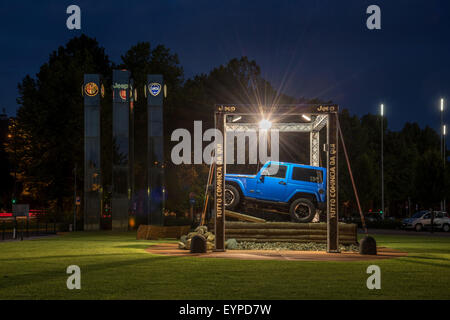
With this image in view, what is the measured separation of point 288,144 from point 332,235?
22.9 m

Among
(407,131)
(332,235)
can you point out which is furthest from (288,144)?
(407,131)

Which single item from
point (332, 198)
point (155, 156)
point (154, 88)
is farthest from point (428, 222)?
point (332, 198)

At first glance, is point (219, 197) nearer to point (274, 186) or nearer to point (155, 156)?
point (274, 186)

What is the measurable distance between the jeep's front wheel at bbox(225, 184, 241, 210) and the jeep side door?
2.80 feet

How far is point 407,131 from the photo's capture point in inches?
3733

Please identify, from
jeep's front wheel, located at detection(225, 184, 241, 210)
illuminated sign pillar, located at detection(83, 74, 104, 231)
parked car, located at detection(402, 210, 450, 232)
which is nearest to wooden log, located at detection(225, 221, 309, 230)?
jeep's front wheel, located at detection(225, 184, 241, 210)

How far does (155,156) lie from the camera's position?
43.8m

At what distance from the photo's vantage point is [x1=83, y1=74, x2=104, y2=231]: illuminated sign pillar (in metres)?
44.8

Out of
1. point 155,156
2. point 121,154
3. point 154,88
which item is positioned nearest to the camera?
point 121,154

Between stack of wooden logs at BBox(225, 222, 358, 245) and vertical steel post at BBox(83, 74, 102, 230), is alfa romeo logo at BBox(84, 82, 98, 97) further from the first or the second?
stack of wooden logs at BBox(225, 222, 358, 245)

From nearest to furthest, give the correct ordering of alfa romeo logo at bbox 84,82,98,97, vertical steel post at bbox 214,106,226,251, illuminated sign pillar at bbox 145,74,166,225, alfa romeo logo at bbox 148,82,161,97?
vertical steel post at bbox 214,106,226,251 → illuminated sign pillar at bbox 145,74,166,225 → alfa romeo logo at bbox 148,82,161,97 → alfa romeo logo at bbox 84,82,98,97

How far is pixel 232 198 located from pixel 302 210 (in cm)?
308

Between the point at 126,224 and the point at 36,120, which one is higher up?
the point at 36,120

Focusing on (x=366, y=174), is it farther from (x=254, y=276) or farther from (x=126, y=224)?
(x=254, y=276)
